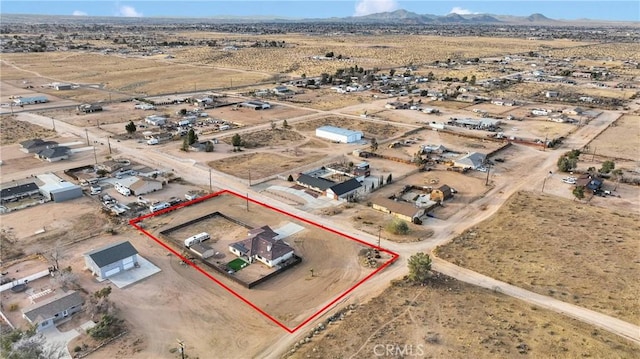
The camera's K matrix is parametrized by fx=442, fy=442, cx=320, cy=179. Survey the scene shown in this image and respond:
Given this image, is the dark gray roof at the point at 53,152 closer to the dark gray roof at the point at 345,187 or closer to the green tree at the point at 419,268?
the dark gray roof at the point at 345,187

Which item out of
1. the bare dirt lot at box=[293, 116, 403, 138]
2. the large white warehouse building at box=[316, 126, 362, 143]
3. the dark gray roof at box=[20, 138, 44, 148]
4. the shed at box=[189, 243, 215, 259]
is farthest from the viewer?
the bare dirt lot at box=[293, 116, 403, 138]

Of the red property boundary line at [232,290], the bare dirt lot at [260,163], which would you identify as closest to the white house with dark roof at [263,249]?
the red property boundary line at [232,290]

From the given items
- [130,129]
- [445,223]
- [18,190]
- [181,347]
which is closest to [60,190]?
[18,190]

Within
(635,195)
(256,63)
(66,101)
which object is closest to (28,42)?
(256,63)

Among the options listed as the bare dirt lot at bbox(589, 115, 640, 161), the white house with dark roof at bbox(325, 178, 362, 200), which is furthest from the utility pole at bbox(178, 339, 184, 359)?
the bare dirt lot at bbox(589, 115, 640, 161)

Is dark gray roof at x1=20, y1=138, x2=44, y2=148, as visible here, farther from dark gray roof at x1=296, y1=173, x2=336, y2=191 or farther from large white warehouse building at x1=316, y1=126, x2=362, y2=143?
large white warehouse building at x1=316, y1=126, x2=362, y2=143

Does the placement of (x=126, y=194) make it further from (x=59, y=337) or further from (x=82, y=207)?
(x=59, y=337)

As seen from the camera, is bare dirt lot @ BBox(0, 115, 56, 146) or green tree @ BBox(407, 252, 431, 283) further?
bare dirt lot @ BBox(0, 115, 56, 146)
